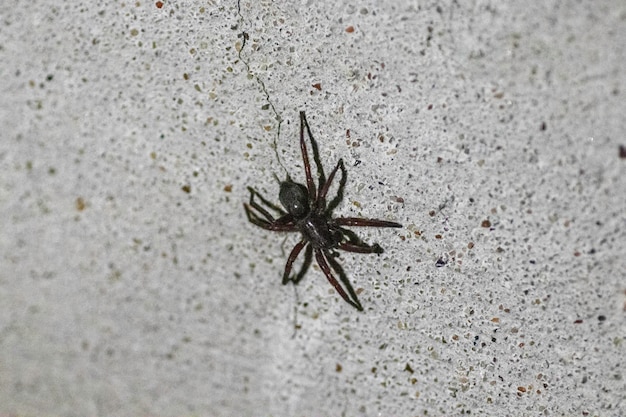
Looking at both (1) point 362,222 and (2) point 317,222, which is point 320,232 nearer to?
(2) point 317,222

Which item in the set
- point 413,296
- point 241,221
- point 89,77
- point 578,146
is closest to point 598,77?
point 578,146

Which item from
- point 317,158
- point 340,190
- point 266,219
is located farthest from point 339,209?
point 266,219

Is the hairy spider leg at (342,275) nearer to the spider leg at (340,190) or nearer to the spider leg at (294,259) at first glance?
the spider leg at (294,259)

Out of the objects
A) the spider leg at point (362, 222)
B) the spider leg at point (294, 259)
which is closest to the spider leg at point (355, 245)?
the spider leg at point (362, 222)

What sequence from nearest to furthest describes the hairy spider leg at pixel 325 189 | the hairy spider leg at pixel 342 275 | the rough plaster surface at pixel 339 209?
the rough plaster surface at pixel 339 209, the hairy spider leg at pixel 325 189, the hairy spider leg at pixel 342 275

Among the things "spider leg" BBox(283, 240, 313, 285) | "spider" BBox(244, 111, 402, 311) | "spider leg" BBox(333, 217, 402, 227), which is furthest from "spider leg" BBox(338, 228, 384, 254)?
"spider leg" BBox(283, 240, 313, 285)

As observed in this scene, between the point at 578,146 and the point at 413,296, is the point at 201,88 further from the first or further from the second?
the point at 578,146
